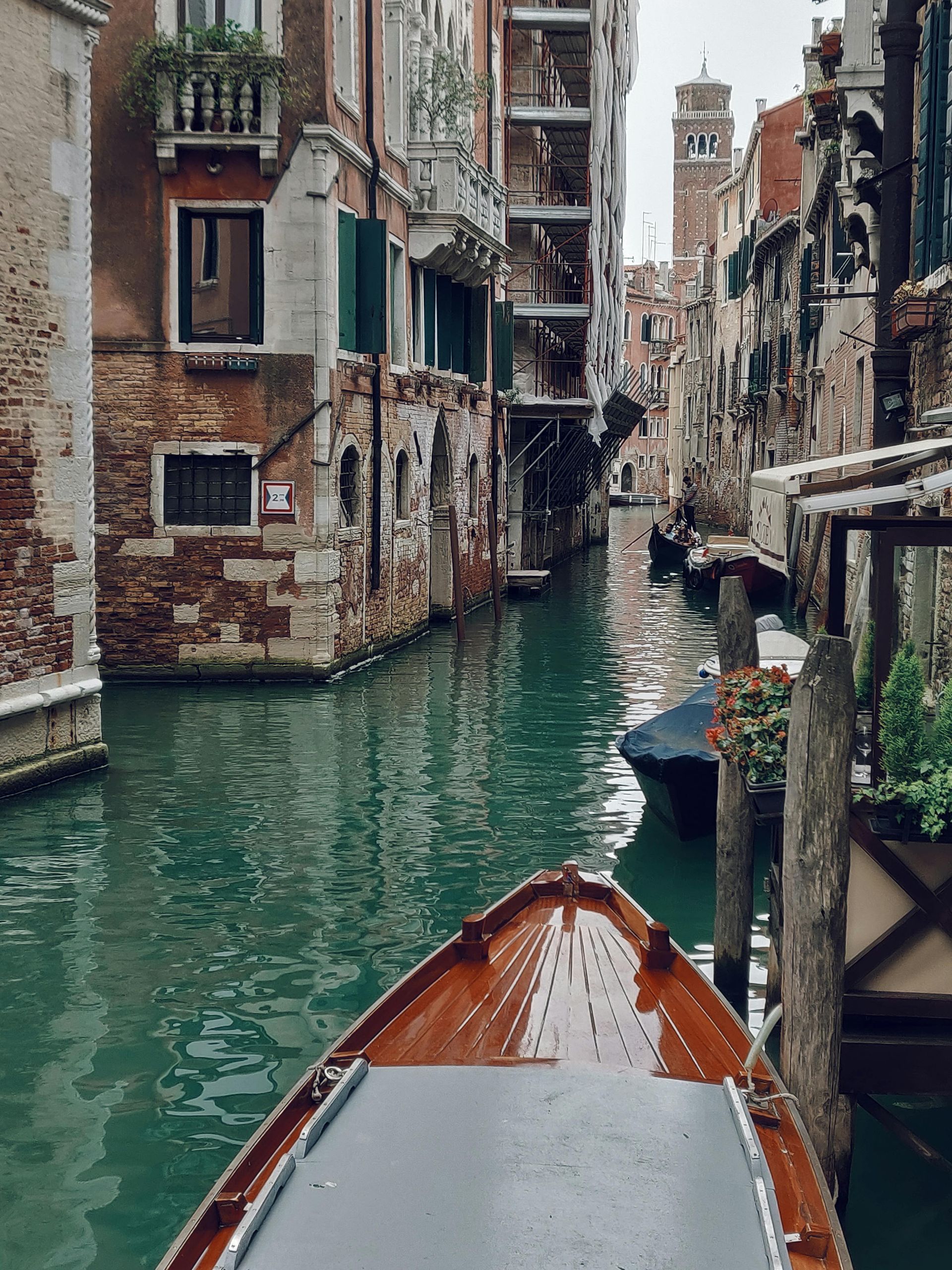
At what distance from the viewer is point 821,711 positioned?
3.90 m

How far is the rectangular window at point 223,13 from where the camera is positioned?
13.2m

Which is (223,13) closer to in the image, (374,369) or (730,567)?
(374,369)

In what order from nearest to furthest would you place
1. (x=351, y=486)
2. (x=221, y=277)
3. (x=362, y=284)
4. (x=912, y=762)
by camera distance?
(x=912, y=762) → (x=362, y=284) → (x=351, y=486) → (x=221, y=277)

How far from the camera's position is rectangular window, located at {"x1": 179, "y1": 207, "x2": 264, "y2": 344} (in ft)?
43.9

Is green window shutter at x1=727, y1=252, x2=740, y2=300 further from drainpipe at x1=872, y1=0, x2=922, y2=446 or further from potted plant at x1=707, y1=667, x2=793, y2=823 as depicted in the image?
potted plant at x1=707, y1=667, x2=793, y2=823

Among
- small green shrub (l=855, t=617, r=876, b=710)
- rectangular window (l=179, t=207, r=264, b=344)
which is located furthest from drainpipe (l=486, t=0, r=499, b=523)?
small green shrub (l=855, t=617, r=876, b=710)

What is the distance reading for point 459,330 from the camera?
19859 mm

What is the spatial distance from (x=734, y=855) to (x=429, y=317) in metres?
13.3

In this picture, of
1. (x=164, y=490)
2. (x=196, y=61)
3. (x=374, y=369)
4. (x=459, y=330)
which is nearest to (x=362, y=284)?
(x=374, y=369)

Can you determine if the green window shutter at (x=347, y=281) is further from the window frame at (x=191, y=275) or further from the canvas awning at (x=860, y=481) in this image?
the canvas awning at (x=860, y=481)

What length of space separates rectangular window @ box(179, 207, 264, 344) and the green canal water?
3.36 meters

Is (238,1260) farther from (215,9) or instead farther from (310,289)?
(215,9)

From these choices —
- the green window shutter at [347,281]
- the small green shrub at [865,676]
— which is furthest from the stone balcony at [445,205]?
the small green shrub at [865,676]

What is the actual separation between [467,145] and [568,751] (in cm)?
981
